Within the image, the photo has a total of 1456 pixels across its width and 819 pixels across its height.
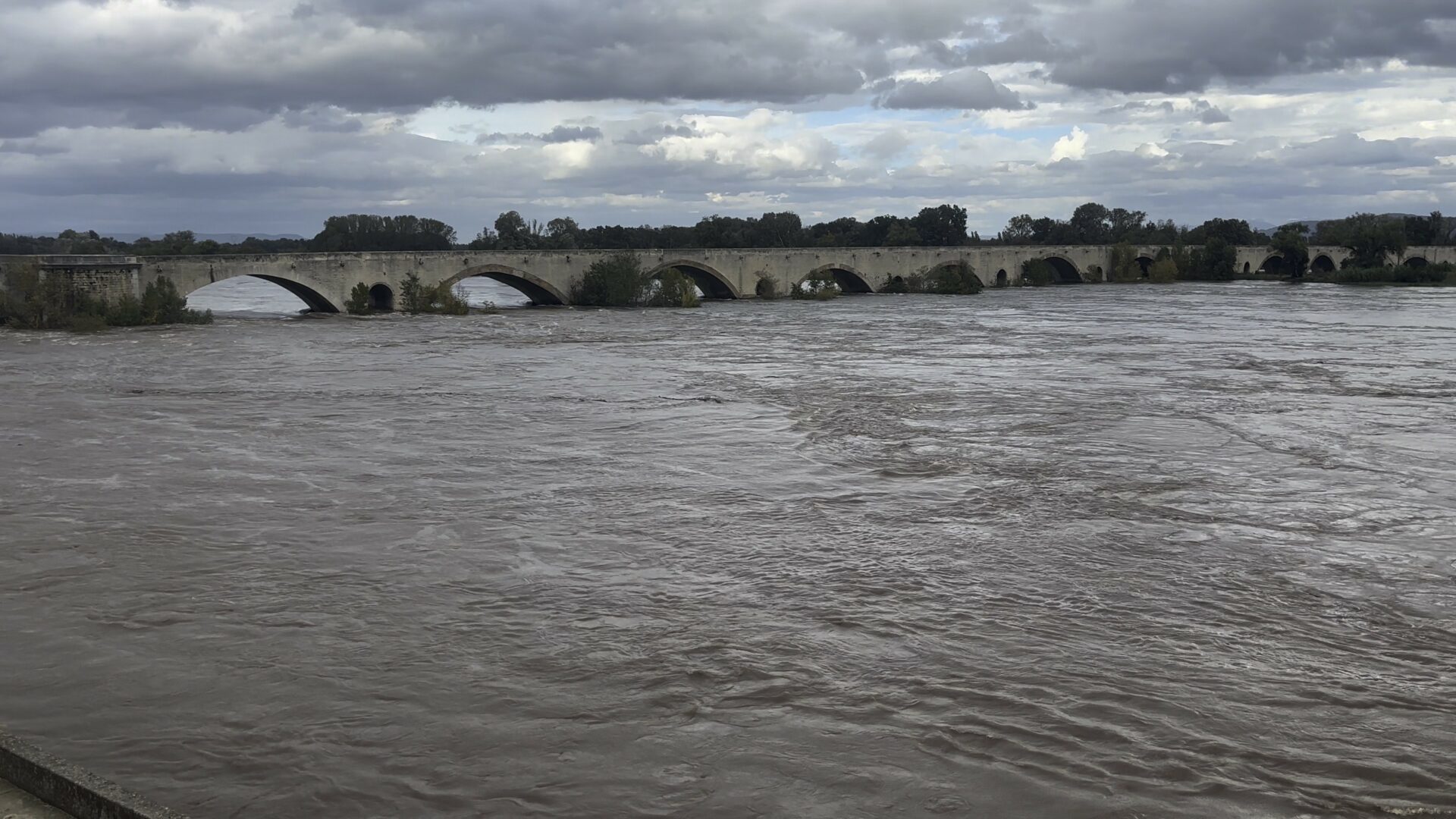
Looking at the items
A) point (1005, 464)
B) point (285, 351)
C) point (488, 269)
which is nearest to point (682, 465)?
point (1005, 464)

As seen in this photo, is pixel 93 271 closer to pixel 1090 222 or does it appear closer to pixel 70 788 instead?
pixel 70 788

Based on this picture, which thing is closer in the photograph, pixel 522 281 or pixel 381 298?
pixel 381 298

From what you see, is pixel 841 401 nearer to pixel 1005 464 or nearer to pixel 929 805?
pixel 1005 464

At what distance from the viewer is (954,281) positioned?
7050 cm

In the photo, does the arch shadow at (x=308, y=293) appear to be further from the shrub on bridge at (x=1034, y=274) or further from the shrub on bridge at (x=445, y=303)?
the shrub on bridge at (x=1034, y=274)

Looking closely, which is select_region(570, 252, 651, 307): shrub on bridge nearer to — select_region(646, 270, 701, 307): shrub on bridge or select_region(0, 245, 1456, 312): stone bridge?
select_region(0, 245, 1456, 312): stone bridge

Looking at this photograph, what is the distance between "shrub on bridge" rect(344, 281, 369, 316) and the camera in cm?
4803

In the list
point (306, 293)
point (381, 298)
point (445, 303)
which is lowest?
point (445, 303)

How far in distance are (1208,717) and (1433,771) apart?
48.9 inches

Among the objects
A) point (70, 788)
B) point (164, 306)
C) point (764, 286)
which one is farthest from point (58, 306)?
point (70, 788)

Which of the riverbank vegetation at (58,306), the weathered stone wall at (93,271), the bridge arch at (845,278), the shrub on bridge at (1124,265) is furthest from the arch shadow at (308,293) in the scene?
the shrub on bridge at (1124,265)

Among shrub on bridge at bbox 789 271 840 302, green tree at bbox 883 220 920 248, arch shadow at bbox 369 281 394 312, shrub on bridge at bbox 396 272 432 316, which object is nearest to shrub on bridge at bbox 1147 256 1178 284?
green tree at bbox 883 220 920 248

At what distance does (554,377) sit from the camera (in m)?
27.4

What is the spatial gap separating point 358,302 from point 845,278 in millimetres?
33058
